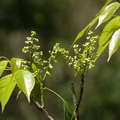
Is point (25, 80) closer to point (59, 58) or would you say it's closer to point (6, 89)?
point (6, 89)

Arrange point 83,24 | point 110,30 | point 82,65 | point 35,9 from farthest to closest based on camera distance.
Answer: point 83,24, point 35,9, point 110,30, point 82,65

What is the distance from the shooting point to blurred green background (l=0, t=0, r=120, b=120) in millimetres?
4039

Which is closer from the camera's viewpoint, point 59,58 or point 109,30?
point 109,30

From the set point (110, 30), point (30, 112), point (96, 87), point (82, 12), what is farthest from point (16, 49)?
point (110, 30)

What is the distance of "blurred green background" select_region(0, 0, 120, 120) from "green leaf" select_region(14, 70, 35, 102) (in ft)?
9.88

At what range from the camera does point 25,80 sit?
2.81ft

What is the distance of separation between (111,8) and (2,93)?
0.99 ft

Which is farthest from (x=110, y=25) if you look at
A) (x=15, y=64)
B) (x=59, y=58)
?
(x=59, y=58)

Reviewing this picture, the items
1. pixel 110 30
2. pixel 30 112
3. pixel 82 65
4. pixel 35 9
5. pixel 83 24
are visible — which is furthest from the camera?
pixel 83 24

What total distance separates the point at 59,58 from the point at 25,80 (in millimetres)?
5087

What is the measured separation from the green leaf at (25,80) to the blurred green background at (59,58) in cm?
301

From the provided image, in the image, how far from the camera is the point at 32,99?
35.1 inches

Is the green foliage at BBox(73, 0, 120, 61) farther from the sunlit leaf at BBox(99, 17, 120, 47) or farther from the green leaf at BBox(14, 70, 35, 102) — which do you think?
the green leaf at BBox(14, 70, 35, 102)

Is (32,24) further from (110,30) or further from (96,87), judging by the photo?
(110,30)
